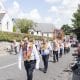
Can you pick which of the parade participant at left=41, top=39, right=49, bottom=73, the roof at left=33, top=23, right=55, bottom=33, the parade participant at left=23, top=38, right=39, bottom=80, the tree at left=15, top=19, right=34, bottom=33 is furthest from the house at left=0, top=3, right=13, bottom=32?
the parade participant at left=23, top=38, right=39, bottom=80

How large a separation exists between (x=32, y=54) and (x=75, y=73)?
278 centimetres

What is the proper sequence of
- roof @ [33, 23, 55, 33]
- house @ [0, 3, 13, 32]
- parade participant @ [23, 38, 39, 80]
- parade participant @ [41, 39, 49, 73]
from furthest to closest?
roof @ [33, 23, 55, 33] → house @ [0, 3, 13, 32] → parade participant @ [41, 39, 49, 73] → parade participant @ [23, 38, 39, 80]

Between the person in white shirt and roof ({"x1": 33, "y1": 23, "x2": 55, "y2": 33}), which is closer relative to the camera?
the person in white shirt

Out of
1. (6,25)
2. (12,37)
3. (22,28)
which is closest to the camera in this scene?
(12,37)

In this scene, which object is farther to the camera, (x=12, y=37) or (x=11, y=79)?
A: (x=12, y=37)

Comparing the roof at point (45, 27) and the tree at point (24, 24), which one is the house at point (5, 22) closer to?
the tree at point (24, 24)

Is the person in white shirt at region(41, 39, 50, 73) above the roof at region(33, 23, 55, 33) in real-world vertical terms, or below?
below

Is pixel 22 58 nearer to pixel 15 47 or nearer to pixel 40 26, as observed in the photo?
pixel 15 47

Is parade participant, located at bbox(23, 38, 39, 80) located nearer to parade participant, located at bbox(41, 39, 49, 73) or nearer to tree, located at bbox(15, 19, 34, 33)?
parade participant, located at bbox(41, 39, 49, 73)

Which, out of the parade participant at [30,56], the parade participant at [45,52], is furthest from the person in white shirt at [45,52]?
the parade participant at [30,56]

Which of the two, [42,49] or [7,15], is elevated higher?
[7,15]

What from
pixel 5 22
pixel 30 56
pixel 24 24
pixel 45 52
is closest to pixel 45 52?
pixel 45 52

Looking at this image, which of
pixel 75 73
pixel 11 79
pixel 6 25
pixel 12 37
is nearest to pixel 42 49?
pixel 11 79

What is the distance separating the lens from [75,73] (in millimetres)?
10688
